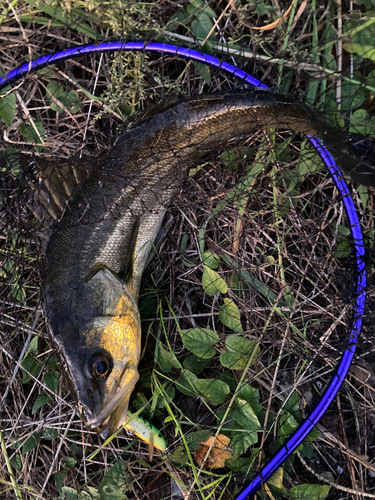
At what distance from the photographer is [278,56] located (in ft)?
9.55

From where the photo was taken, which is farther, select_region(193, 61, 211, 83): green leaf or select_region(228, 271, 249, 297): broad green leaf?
select_region(228, 271, 249, 297): broad green leaf

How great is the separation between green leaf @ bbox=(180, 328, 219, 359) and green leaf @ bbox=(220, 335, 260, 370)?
10 cm

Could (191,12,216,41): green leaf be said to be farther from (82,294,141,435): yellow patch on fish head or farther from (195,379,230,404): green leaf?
(195,379,230,404): green leaf

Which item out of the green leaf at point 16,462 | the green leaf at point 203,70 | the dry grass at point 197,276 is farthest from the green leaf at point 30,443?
the green leaf at point 203,70

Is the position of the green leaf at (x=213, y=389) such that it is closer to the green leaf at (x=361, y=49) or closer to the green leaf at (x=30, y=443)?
the green leaf at (x=30, y=443)

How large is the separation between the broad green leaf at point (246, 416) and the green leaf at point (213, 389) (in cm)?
13

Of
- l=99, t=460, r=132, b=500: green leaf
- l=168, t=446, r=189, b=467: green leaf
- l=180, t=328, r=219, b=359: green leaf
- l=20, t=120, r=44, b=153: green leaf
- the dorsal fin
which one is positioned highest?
l=20, t=120, r=44, b=153: green leaf

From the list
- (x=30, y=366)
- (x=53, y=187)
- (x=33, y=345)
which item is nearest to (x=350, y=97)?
(x=53, y=187)

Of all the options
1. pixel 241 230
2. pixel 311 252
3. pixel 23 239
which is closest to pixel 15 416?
pixel 23 239

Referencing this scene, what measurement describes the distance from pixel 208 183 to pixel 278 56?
1105 mm

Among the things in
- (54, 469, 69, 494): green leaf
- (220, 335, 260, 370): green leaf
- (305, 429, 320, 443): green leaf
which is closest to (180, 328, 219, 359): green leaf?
(220, 335, 260, 370): green leaf

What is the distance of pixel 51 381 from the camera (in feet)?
10.1

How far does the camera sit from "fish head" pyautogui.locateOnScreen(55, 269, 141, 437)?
258cm

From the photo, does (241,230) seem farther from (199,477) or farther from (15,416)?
(15,416)
